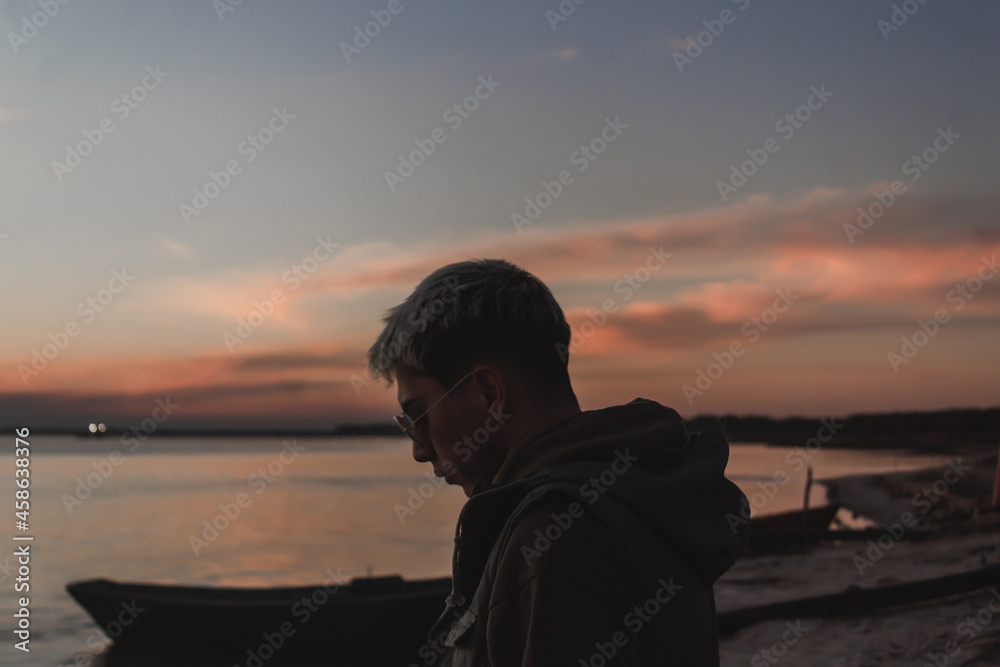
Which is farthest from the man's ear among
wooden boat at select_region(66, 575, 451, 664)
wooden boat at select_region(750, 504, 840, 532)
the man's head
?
wooden boat at select_region(750, 504, 840, 532)

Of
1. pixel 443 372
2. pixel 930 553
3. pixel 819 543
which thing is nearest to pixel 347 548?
pixel 819 543

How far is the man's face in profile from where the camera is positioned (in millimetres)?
1794

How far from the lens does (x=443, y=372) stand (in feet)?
5.93

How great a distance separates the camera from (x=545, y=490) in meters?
1.43

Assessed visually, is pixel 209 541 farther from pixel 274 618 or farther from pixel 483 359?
pixel 483 359

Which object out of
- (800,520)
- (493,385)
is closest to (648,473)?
(493,385)

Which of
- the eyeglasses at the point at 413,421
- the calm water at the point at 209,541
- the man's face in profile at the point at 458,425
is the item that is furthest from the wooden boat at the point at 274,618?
the man's face in profile at the point at 458,425

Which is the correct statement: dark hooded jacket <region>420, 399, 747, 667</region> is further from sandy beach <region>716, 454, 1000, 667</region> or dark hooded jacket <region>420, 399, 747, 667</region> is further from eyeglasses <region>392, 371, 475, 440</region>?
sandy beach <region>716, 454, 1000, 667</region>

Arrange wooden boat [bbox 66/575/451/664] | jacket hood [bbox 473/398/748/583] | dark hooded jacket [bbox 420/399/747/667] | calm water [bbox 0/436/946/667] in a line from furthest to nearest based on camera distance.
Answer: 1. calm water [bbox 0/436/946/667]
2. wooden boat [bbox 66/575/451/664]
3. jacket hood [bbox 473/398/748/583]
4. dark hooded jacket [bbox 420/399/747/667]

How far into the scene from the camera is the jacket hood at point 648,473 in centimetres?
152

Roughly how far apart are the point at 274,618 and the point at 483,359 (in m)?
13.1

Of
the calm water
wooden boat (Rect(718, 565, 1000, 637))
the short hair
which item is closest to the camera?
the short hair

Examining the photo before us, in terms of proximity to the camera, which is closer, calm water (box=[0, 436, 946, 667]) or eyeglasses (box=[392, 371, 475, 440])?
eyeglasses (box=[392, 371, 475, 440])

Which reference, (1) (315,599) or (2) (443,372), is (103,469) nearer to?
(1) (315,599)
